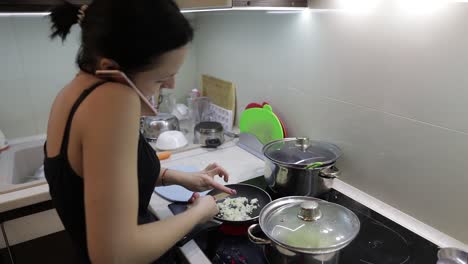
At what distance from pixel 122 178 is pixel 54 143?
0.20 meters

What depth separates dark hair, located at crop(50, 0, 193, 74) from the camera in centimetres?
58

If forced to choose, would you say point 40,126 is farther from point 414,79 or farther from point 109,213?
point 414,79

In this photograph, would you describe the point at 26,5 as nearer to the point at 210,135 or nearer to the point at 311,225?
the point at 210,135

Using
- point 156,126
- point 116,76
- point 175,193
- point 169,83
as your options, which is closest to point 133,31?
point 116,76

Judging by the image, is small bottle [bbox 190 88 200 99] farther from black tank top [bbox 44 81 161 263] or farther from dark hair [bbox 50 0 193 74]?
dark hair [bbox 50 0 193 74]

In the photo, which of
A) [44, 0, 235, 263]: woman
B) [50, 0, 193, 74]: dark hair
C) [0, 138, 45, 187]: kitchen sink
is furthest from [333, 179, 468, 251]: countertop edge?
[0, 138, 45, 187]: kitchen sink

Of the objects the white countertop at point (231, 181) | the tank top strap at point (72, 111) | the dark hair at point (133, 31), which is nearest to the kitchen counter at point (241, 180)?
the white countertop at point (231, 181)

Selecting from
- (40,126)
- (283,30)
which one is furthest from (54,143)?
(40,126)

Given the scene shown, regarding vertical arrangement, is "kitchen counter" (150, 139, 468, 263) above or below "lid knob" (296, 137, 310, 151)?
below

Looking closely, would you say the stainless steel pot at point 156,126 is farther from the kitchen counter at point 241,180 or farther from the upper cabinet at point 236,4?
the upper cabinet at point 236,4

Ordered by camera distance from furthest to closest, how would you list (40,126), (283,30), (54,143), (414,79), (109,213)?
1. (40,126)
2. (283,30)
3. (414,79)
4. (54,143)
5. (109,213)

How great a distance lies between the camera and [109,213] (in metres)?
0.58

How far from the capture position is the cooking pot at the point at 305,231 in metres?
0.72

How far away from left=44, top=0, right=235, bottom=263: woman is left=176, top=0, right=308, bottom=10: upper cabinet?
1.39 feet
